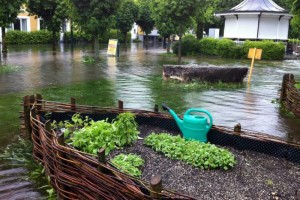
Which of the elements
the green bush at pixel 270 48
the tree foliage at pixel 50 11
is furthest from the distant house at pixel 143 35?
the tree foliage at pixel 50 11

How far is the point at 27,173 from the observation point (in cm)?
495

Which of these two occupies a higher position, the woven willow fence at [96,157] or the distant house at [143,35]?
the distant house at [143,35]

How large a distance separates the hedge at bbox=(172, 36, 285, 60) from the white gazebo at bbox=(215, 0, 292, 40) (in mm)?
5060

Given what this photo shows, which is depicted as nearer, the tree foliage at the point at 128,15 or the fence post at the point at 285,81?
the fence post at the point at 285,81

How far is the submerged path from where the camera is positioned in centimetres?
433

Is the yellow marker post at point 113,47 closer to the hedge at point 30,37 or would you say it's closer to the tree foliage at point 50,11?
the tree foliage at point 50,11

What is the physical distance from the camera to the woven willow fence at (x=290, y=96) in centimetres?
851

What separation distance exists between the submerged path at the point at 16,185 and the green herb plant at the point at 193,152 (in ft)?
5.86

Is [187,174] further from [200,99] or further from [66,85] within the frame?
[66,85]

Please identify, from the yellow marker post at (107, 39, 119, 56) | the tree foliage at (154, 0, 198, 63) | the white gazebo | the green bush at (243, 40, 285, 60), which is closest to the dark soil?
the tree foliage at (154, 0, 198, 63)

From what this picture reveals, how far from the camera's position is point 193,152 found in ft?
16.0

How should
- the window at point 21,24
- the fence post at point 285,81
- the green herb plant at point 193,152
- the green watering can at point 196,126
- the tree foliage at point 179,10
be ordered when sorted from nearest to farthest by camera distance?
the green herb plant at point 193,152, the green watering can at point 196,126, the fence post at point 285,81, the tree foliage at point 179,10, the window at point 21,24

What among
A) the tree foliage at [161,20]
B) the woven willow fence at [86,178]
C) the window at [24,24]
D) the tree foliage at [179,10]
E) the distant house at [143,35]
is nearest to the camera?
the woven willow fence at [86,178]

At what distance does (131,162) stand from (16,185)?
1521mm
